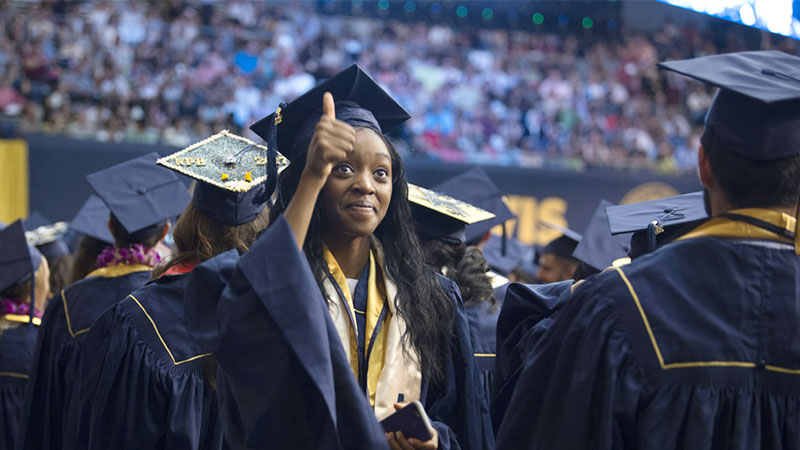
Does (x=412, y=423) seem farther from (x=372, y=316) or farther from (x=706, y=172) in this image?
(x=706, y=172)

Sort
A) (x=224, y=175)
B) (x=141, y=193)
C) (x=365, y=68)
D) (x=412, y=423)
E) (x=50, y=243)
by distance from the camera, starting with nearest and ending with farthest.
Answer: (x=412, y=423), (x=224, y=175), (x=141, y=193), (x=50, y=243), (x=365, y=68)

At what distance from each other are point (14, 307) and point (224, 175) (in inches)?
70.1

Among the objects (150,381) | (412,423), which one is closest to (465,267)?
(150,381)

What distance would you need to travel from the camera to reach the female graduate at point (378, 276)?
7.64 feet

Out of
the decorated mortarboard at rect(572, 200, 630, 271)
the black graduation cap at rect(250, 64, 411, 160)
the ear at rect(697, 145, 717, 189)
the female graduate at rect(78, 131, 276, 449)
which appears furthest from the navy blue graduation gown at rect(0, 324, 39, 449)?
the ear at rect(697, 145, 717, 189)

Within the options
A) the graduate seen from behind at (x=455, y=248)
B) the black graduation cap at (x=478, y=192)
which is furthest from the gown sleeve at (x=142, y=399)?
the black graduation cap at (x=478, y=192)

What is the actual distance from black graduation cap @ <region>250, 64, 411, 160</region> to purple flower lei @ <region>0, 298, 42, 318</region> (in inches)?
87.3

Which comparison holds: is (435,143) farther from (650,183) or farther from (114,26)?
(114,26)

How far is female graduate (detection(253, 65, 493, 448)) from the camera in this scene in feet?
7.64

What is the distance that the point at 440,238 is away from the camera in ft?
12.0

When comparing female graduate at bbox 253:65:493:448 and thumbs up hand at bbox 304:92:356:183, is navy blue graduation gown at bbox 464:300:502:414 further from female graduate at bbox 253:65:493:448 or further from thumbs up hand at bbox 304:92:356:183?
thumbs up hand at bbox 304:92:356:183

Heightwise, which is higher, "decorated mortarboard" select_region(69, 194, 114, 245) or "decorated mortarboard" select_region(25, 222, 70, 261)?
"decorated mortarboard" select_region(69, 194, 114, 245)

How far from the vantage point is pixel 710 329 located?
181 centimetres

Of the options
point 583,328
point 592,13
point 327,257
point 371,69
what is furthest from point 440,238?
point 592,13
